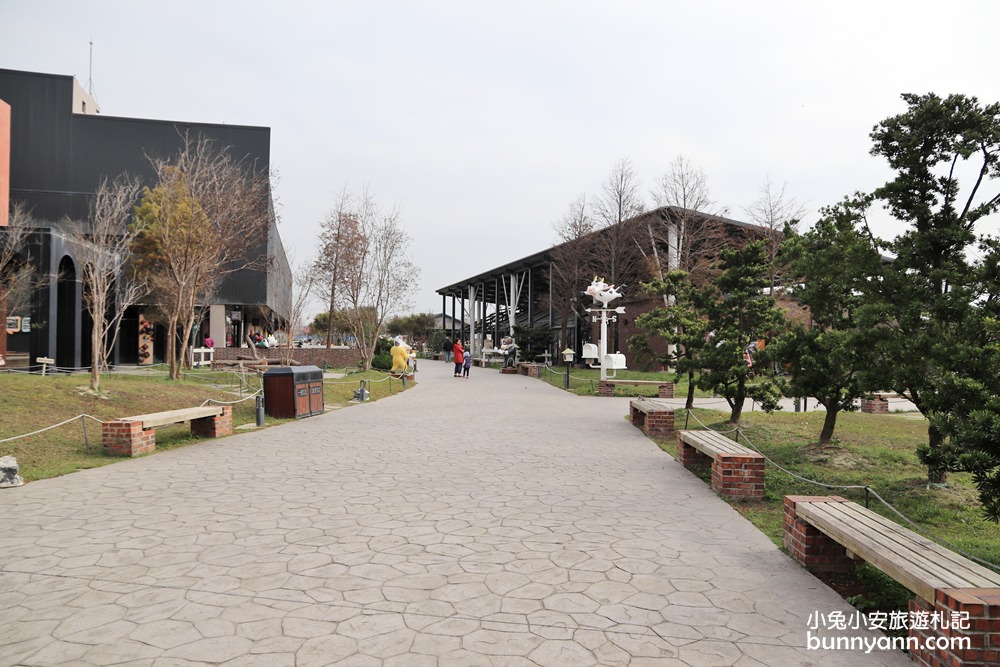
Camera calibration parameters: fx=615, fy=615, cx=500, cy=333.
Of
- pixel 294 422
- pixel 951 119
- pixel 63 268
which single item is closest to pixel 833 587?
pixel 951 119

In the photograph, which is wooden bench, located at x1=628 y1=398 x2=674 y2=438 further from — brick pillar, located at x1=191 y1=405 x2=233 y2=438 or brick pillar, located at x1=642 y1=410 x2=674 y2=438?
brick pillar, located at x1=191 y1=405 x2=233 y2=438

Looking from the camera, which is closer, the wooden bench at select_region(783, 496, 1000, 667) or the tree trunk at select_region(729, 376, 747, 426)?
the wooden bench at select_region(783, 496, 1000, 667)

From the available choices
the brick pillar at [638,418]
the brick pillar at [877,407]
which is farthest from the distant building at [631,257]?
the brick pillar at [638,418]

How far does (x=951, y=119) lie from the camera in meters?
6.25

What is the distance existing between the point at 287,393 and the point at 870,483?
10.8 meters

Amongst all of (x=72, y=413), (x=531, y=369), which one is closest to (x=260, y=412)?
(x=72, y=413)

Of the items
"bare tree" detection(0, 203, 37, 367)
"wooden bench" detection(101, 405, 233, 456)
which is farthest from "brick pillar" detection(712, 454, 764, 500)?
"bare tree" detection(0, 203, 37, 367)

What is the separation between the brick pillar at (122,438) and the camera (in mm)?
8719

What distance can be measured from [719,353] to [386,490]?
→ 22.0 feet

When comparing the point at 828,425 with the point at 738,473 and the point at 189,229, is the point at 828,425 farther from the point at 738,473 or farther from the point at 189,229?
the point at 189,229

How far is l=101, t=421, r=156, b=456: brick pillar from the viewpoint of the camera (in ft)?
28.6

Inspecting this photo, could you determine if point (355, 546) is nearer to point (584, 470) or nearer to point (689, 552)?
point (689, 552)

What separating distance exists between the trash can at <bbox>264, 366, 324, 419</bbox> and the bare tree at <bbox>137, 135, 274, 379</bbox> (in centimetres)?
476

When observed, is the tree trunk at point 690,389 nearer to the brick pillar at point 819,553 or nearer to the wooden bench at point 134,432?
the brick pillar at point 819,553
